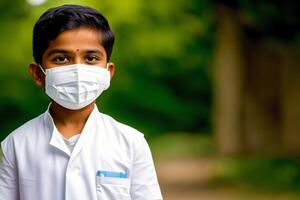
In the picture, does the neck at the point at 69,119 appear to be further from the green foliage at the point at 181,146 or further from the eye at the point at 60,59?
the green foliage at the point at 181,146

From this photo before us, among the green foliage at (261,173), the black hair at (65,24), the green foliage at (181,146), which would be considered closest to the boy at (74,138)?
the black hair at (65,24)

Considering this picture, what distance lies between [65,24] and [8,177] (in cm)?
55

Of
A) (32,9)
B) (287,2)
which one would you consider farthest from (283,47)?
(32,9)

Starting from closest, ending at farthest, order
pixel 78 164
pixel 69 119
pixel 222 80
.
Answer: pixel 78 164
pixel 69 119
pixel 222 80

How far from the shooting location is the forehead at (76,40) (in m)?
3.07

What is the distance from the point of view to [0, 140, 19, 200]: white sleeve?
3.10 metres

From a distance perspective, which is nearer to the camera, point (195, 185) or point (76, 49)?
point (76, 49)

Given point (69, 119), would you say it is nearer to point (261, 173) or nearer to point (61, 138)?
point (61, 138)

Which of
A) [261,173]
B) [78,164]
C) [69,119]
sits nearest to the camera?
[78,164]

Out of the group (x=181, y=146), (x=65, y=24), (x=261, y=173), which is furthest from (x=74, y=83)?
(x=181, y=146)

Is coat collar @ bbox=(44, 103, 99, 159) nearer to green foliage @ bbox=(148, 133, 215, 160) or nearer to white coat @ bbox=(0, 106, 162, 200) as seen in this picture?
white coat @ bbox=(0, 106, 162, 200)

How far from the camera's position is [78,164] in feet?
9.95

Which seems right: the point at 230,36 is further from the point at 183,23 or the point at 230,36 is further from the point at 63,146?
the point at 63,146

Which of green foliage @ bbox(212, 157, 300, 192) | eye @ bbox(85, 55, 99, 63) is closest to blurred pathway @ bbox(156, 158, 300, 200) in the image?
green foliage @ bbox(212, 157, 300, 192)
